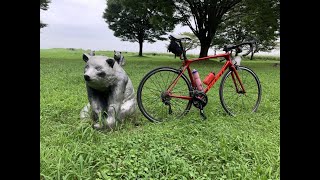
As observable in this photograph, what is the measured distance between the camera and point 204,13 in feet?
65.9

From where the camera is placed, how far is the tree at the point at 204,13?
64.6ft

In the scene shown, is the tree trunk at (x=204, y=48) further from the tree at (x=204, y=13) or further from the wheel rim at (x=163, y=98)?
the wheel rim at (x=163, y=98)

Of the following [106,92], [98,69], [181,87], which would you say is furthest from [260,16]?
[98,69]

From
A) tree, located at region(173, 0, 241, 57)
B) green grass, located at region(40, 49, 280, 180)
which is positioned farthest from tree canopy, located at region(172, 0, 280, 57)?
green grass, located at region(40, 49, 280, 180)

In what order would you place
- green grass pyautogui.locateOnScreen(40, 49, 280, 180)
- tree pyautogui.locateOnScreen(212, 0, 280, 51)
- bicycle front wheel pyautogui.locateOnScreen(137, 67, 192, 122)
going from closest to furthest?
green grass pyautogui.locateOnScreen(40, 49, 280, 180), bicycle front wheel pyautogui.locateOnScreen(137, 67, 192, 122), tree pyautogui.locateOnScreen(212, 0, 280, 51)

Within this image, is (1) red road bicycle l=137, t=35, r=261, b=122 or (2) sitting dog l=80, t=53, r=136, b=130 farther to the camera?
(1) red road bicycle l=137, t=35, r=261, b=122

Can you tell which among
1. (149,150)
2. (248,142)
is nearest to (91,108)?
(149,150)

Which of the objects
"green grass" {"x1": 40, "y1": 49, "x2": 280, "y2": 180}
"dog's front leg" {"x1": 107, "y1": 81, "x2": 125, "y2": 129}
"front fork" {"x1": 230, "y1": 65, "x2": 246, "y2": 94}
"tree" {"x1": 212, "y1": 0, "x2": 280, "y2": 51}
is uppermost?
"tree" {"x1": 212, "y1": 0, "x2": 280, "y2": 51}

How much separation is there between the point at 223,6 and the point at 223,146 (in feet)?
58.2

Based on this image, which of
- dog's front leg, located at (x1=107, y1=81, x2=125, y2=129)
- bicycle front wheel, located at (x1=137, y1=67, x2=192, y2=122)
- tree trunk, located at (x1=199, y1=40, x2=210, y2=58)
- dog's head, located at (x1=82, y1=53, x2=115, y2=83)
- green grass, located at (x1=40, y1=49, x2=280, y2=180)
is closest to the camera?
green grass, located at (x1=40, y1=49, x2=280, y2=180)

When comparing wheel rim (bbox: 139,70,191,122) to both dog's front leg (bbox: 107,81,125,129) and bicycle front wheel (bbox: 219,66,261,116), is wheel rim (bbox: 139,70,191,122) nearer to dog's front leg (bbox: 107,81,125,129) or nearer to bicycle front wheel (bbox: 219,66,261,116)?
dog's front leg (bbox: 107,81,125,129)

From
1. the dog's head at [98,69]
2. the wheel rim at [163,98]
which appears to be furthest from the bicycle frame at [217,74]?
the dog's head at [98,69]

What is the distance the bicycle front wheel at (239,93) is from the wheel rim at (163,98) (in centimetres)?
64

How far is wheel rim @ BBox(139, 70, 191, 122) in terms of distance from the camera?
4453 millimetres
